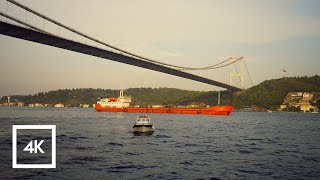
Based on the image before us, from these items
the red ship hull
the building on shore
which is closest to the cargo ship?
the red ship hull

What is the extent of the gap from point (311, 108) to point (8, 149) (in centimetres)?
18544

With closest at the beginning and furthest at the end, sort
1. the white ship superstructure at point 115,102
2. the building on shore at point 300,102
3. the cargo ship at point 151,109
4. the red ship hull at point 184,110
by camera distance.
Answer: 1. the red ship hull at point 184,110
2. the cargo ship at point 151,109
3. the white ship superstructure at point 115,102
4. the building on shore at point 300,102

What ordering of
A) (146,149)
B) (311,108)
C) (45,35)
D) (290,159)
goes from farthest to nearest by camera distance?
(311,108) < (45,35) < (146,149) < (290,159)

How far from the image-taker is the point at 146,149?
27.4 m

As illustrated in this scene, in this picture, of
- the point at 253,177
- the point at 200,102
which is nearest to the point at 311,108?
the point at 200,102

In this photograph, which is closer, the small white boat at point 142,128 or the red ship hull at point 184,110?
the small white boat at point 142,128

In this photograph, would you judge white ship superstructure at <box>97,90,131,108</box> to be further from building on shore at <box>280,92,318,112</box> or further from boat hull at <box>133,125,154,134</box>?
building on shore at <box>280,92,318,112</box>

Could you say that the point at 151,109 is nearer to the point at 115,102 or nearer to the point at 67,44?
the point at 115,102

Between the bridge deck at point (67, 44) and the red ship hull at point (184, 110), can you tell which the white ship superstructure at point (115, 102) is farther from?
the bridge deck at point (67, 44)

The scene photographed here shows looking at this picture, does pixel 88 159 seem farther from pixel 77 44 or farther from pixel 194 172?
pixel 77 44

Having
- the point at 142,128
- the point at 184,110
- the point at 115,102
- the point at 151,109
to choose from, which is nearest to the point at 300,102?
the point at 184,110

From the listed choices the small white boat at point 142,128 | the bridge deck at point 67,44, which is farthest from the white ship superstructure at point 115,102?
the small white boat at point 142,128

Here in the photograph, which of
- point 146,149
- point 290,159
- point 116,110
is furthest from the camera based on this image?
point 116,110

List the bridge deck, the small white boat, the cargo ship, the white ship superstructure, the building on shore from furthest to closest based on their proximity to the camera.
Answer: the building on shore → the white ship superstructure → the cargo ship → the bridge deck → the small white boat
